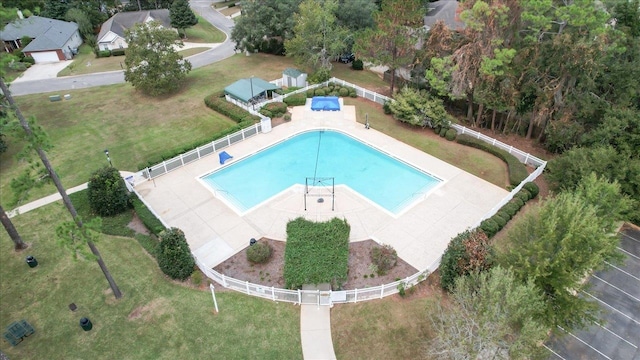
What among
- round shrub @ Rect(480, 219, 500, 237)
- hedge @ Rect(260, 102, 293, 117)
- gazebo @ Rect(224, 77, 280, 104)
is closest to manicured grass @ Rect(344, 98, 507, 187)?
round shrub @ Rect(480, 219, 500, 237)

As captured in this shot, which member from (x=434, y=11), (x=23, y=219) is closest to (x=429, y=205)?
(x=23, y=219)

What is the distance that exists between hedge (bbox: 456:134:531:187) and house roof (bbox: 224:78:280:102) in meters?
18.4

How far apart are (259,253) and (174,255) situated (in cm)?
424

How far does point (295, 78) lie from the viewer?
39.9 metres

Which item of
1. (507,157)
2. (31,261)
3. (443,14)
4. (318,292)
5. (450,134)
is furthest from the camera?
(443,14)

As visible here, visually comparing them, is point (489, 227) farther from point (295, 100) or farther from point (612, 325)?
point (295, 100)

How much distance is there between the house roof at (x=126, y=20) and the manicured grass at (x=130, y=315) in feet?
147

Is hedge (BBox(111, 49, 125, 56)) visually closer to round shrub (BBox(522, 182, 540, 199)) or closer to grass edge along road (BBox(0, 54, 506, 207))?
grass edge along road (BBox(0, 54, 506, 207))

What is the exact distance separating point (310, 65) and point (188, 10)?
27.9m

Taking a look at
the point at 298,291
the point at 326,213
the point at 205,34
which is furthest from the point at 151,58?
the point at 298,291

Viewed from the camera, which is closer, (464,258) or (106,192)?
(464,258)

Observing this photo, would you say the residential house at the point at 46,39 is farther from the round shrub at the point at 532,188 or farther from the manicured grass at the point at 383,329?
the round shrub at the point at 532,188

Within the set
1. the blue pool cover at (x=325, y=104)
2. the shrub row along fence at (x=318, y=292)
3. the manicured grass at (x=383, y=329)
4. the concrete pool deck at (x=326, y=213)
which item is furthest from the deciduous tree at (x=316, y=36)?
the manicured grass at (x=383, y=329)

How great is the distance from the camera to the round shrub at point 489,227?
2164 cm
